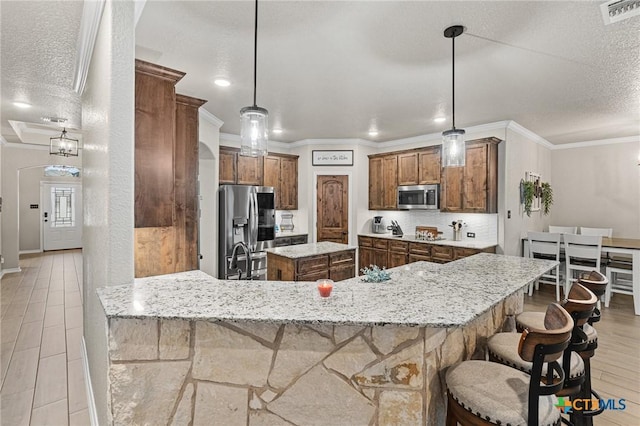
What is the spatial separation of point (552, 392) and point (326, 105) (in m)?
3.70

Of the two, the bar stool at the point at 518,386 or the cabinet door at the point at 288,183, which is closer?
the bar stool at the point at 518,386

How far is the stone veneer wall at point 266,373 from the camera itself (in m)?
1.35

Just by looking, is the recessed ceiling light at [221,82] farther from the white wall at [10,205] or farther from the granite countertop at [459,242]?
the white wall at [10,205]

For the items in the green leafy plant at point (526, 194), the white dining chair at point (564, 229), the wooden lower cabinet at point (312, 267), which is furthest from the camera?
the white dining chair at point (564, 229)

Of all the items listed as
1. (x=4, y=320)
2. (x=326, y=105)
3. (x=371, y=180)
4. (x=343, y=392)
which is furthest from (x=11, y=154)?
(x=343, y=392)

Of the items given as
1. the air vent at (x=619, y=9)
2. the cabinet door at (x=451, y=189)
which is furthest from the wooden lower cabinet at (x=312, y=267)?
the air vent at (x=619, y=9)

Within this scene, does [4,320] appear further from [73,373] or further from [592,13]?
[592,13]

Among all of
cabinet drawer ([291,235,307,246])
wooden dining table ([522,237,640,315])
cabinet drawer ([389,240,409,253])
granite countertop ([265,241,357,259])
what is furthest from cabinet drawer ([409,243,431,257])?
wooden dining table ([522,237,640,315])

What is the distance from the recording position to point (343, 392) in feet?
4.48

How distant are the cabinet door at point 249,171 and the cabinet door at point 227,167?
0.11 m

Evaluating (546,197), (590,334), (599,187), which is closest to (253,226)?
(590,334)

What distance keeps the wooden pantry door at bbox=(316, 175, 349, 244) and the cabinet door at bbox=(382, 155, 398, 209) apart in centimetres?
76

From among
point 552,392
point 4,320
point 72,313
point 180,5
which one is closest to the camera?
point 552,392

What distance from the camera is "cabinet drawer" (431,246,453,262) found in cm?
499
